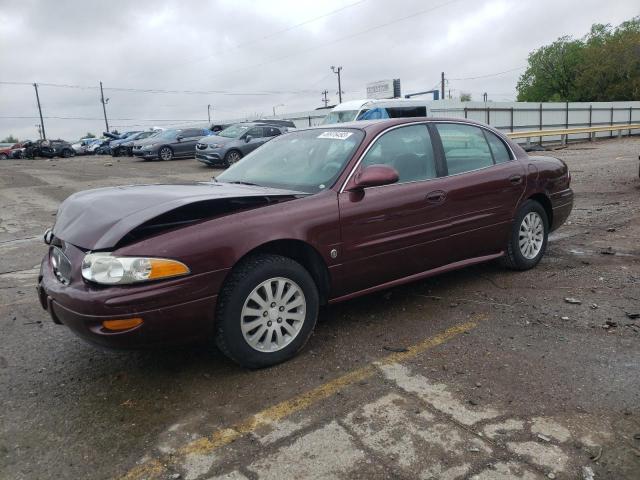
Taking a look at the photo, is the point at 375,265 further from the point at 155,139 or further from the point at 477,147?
the point at 155,139

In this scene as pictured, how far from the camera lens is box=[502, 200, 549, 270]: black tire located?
16.6 ft

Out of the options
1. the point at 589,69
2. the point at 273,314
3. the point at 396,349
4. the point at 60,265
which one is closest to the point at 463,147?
the point at 396,349

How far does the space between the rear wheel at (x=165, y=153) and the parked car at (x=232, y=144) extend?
430cm

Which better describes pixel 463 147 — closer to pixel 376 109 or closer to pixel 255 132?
pixel 376 109

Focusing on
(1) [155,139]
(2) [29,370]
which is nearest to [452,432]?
(2) [29,370]

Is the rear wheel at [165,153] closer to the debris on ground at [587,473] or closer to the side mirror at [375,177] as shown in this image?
the side mirror at [375,177]

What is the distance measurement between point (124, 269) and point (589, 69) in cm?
6144

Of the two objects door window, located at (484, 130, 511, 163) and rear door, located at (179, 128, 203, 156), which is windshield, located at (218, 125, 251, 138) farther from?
door window, located at (484, 130, 511, 163)

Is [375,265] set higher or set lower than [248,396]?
higher

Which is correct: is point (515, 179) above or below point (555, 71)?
below

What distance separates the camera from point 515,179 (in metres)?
5.00

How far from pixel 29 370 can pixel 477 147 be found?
13.2 feet

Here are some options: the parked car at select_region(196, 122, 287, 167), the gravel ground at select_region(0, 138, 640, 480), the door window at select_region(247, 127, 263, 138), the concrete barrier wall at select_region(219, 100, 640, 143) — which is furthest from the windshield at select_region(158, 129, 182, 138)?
the gravel ground at select_region(0, 138, 640, 480)

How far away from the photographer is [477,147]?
4.91 m
